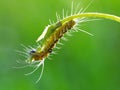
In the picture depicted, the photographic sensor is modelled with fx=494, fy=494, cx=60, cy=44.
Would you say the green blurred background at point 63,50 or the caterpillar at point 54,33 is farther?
the green blurred background at point 63,50

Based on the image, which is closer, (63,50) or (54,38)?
(54,38)

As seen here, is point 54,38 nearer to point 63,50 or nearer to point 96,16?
point 96,16

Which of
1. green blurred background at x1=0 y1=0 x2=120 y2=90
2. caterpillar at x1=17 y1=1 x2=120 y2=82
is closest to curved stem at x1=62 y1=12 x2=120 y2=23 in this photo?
caterpillar at x1=17 y1=1 x2=120 y2=82

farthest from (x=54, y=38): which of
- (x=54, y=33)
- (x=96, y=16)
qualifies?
(x=96, y=16)

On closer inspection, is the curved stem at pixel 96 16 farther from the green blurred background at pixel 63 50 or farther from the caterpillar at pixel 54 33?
the green blurred background at pixel 63 50

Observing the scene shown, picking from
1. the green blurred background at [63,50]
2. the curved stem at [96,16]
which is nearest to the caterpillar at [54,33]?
the curved stem at [96,16]

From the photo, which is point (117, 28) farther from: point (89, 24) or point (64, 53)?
point (64, 53)

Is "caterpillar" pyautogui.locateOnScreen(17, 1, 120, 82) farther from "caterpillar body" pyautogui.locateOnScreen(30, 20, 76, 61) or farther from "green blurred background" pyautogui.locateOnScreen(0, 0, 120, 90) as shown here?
"green blurred background" pyautogui.locateOnScreen(0, 0, 120, 90)

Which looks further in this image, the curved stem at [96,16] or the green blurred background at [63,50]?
the green blurred background at [63,50]

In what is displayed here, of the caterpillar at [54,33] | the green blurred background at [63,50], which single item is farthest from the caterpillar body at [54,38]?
the green blurred background at [63,50]
